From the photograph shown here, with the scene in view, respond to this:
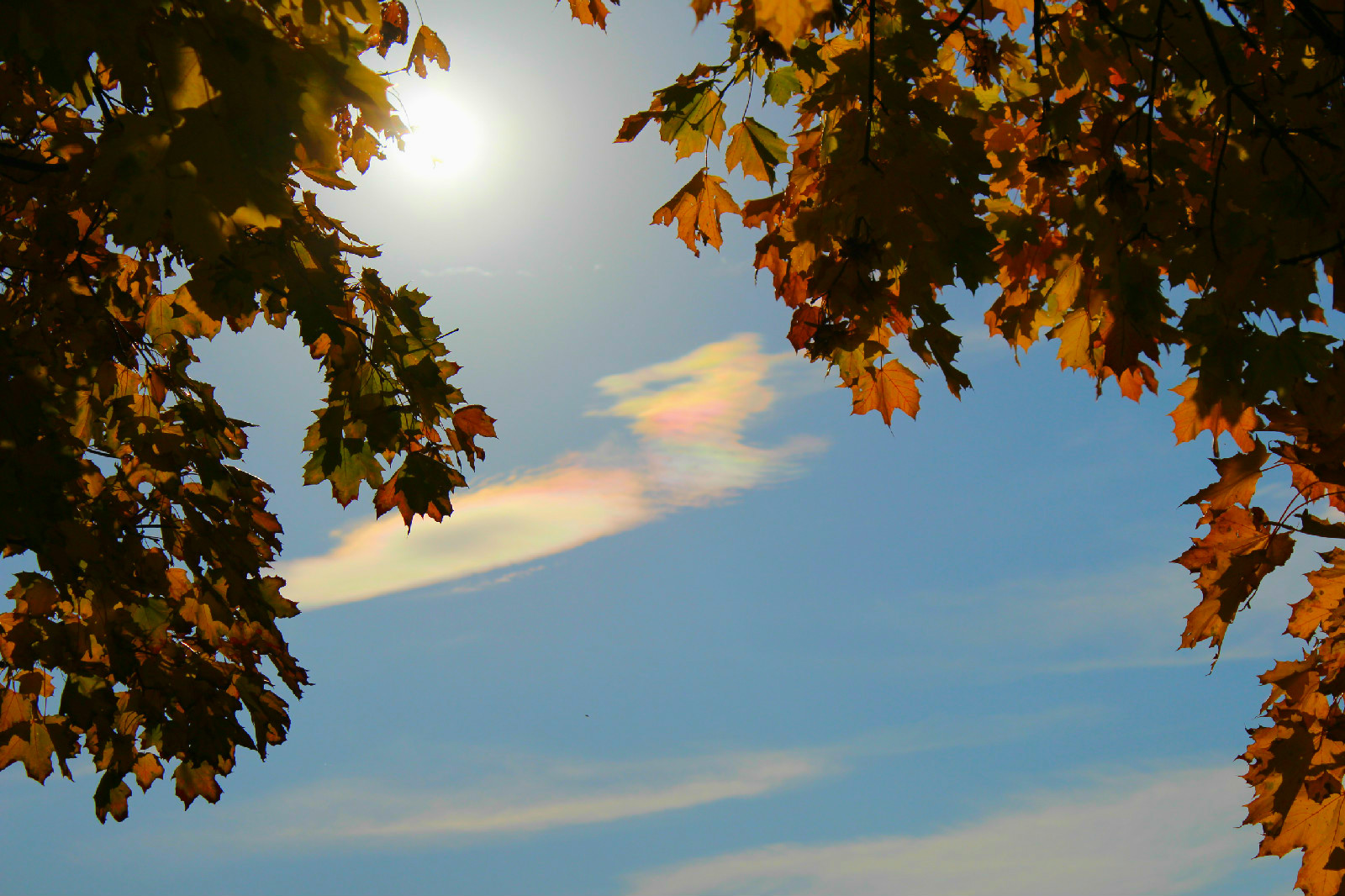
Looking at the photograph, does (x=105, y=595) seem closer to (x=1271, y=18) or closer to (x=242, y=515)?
(x=242, y=515)

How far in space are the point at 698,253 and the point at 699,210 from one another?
9.1 inches

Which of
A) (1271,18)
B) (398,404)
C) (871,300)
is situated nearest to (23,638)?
(398,404)

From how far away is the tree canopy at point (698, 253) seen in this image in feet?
8.18

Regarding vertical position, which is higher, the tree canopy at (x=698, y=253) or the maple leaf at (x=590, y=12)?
the maple leaf at (x=590, y=12)

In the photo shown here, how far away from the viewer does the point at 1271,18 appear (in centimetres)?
388

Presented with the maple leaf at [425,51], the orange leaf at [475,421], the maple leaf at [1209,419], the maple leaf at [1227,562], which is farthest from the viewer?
the maple leaf at [425,51]

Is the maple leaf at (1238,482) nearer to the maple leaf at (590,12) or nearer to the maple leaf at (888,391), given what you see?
the maple leaf at (888,391)

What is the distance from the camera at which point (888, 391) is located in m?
4.25

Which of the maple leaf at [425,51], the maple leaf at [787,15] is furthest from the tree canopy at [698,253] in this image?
the maple leaf at [425,51]

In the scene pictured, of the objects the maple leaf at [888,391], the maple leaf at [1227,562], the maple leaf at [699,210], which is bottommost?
the maple leaf at [1227,562]

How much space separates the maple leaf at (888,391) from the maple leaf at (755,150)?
45.0 inches

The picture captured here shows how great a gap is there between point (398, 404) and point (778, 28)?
2297 millimetres

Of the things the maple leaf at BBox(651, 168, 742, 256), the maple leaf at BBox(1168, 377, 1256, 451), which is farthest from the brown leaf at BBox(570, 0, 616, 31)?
the maple leaf at BBox(1168, 377, 1256, 451)

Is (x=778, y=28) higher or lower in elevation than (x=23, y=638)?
higher
